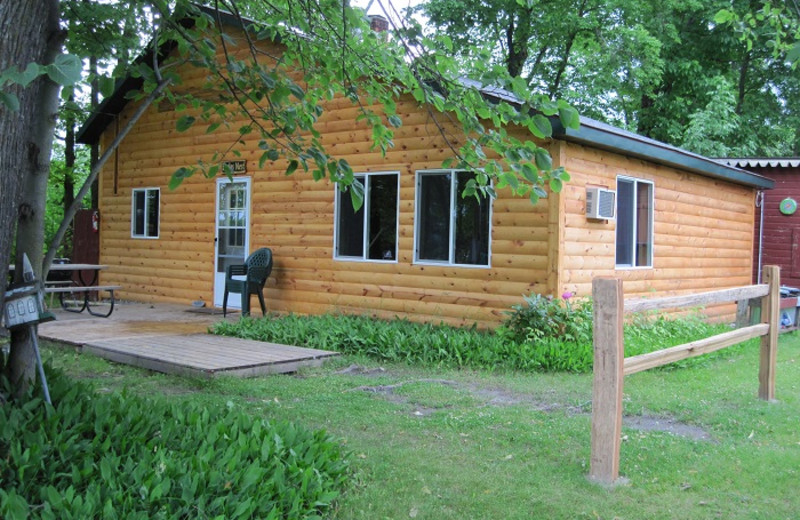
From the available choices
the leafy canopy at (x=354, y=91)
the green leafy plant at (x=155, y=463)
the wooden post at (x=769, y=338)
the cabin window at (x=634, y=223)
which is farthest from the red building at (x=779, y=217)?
the green leafy plant at (x=155, y=463)

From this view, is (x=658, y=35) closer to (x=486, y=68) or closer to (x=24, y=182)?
(x=486, y=68)

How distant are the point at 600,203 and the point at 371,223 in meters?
3.22

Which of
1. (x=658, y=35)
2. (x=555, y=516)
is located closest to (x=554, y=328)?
(x=555, y=516)

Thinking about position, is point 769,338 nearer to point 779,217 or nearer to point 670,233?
point 670,233

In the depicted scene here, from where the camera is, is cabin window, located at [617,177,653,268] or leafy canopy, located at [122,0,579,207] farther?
cabin window, located at [617,177,653,268]

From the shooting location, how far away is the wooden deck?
6992 mm

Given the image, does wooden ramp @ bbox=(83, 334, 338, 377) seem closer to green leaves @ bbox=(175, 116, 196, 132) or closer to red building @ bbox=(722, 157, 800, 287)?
green leaves @ bbox=(175, 116, 196, 132)

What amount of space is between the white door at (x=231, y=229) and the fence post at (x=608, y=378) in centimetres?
870

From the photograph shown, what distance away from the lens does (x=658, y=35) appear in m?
21.8

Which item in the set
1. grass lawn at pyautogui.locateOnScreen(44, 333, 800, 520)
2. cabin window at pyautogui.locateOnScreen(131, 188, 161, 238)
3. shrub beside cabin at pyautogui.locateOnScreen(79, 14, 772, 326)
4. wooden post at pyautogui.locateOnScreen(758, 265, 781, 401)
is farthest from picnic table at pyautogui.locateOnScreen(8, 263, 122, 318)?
wooden post at pyautogui.locateOnScreen(758, 265, 781, 401)

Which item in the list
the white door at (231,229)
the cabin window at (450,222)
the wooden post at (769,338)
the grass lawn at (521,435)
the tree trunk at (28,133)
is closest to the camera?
the tree trunk at (28,133)

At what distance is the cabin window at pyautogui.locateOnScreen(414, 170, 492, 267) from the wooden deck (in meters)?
2.42

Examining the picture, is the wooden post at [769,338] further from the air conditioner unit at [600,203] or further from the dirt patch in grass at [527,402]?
the air conditioner unit at [600,203]

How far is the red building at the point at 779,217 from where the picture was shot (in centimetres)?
1512
